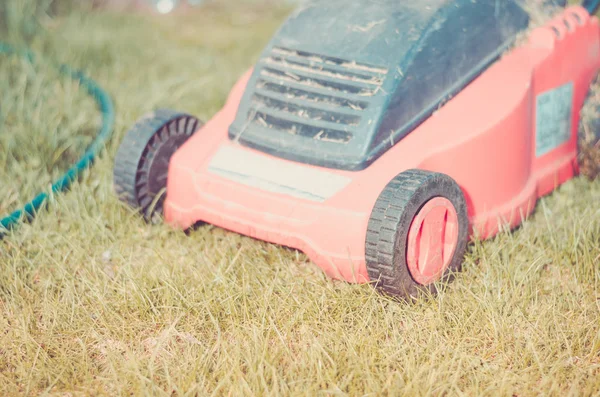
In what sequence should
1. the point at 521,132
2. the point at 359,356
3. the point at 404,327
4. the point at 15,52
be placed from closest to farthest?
the point at 359,356
the point at 404,327
the point at 521,132
the point at 15,52

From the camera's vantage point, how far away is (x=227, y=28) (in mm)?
3875

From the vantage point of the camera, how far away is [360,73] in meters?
1.85

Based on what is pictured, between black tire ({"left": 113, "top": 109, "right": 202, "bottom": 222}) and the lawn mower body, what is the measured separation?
0.17ft

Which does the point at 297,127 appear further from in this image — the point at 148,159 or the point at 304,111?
the point at 148,159

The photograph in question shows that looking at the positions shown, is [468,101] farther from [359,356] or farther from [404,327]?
[359,356]

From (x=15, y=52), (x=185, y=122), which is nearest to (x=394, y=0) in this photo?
(x=185, y=122)

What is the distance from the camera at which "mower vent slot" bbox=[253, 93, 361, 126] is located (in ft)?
5.92

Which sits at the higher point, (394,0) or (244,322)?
(394,0)

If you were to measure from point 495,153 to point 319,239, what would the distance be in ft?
1.71

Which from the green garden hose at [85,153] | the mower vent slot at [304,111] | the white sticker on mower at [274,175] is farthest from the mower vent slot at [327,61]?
the green garden hose at [85,153]

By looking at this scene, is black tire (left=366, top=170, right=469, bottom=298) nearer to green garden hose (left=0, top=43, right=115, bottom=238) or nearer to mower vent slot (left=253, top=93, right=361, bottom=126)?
mower vent slot (left=253, top=93, right=361, bottom=126)

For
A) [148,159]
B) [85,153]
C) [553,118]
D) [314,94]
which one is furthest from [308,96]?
[85,153]

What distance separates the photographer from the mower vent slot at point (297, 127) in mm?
1805

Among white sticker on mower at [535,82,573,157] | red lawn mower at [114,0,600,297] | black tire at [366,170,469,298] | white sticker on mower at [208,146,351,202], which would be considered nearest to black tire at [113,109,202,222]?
red lawn mower at [114,0,600,297]
